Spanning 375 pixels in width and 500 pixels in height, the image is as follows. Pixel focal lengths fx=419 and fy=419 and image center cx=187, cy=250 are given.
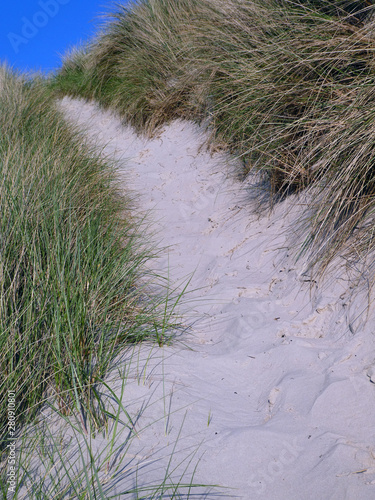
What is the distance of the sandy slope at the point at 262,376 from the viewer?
1.37m

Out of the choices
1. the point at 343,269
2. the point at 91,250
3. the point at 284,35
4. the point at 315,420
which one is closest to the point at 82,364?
the point at 91,250

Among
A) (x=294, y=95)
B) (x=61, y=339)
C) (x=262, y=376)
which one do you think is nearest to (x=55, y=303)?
(x=61, y=339)

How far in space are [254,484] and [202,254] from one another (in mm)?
1873

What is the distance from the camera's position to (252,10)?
3410 millimetres

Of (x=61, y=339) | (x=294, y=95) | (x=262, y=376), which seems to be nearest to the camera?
(x=61, y=339)

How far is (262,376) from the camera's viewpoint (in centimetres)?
188

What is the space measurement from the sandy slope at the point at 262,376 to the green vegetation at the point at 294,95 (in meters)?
0.29

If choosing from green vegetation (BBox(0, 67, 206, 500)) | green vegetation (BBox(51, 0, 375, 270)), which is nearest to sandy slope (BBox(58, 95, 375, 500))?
green vegetation (BBox(0, 67, 206, 500))

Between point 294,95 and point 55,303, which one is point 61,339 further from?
point 294,95

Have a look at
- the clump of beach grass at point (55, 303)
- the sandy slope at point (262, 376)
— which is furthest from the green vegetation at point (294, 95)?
the clump of beach grass at point (55, 303)

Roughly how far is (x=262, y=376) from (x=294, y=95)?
6.10 ft

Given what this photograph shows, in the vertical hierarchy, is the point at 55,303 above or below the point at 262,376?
above

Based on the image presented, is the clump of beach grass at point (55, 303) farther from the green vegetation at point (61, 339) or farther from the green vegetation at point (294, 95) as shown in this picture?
the green vegetation at point (294, 95)

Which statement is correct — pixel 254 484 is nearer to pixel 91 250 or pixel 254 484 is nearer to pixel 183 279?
pixel 91 250
